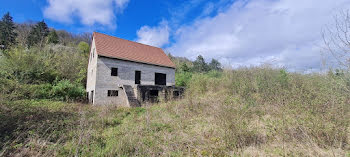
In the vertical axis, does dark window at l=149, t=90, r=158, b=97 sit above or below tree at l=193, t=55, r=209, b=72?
below

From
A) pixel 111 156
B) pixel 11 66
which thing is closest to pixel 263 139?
pixel 111 156

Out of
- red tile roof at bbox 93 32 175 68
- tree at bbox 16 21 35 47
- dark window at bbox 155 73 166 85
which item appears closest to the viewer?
red tile roof at bbox 93 32 175 68

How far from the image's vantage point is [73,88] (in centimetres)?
1157

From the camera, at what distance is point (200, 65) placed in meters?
26.0

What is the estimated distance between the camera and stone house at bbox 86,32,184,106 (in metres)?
11.0

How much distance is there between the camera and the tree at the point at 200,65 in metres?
25.8

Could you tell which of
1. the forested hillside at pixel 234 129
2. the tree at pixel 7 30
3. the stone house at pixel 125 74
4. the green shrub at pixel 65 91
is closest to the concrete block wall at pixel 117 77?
the stone house at pixel 125 74

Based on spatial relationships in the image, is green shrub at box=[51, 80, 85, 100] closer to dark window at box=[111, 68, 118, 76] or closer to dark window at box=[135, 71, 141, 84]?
dark window at box=[111, 68, 118, 76]

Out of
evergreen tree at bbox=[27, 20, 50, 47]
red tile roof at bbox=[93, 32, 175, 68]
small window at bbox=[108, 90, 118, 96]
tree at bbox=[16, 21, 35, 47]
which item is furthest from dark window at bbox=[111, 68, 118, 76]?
evergreen tree at bbox=[27, 20, 50, 47]

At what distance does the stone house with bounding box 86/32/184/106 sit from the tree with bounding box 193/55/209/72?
12.0 meters

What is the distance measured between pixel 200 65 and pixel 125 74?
56.0 ft

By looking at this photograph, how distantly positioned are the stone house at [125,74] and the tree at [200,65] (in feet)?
39.3

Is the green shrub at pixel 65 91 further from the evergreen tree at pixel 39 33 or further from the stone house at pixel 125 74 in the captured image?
the evergreen tree at pixel 39 33

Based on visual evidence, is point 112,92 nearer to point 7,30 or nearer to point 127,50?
point 127,50
